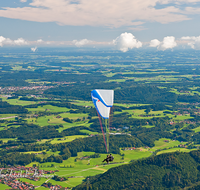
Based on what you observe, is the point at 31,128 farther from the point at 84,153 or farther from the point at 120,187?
the point at 120,187

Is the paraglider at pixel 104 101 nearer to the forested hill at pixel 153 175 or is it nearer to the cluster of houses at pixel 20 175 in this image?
the forested hill at pixel 153 175

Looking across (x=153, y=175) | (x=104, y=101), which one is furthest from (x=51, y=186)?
(x=104, y=101)

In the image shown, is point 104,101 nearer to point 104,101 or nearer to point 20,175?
point 104,101

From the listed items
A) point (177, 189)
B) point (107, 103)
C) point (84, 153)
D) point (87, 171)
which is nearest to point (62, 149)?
point (84, 153)

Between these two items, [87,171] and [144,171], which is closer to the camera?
[144,171]

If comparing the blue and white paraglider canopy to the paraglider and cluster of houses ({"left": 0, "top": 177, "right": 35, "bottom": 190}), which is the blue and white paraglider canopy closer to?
the paraglider

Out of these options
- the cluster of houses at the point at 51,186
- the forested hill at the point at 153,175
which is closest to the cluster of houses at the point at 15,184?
the cluster of houses at the point at 51,186
